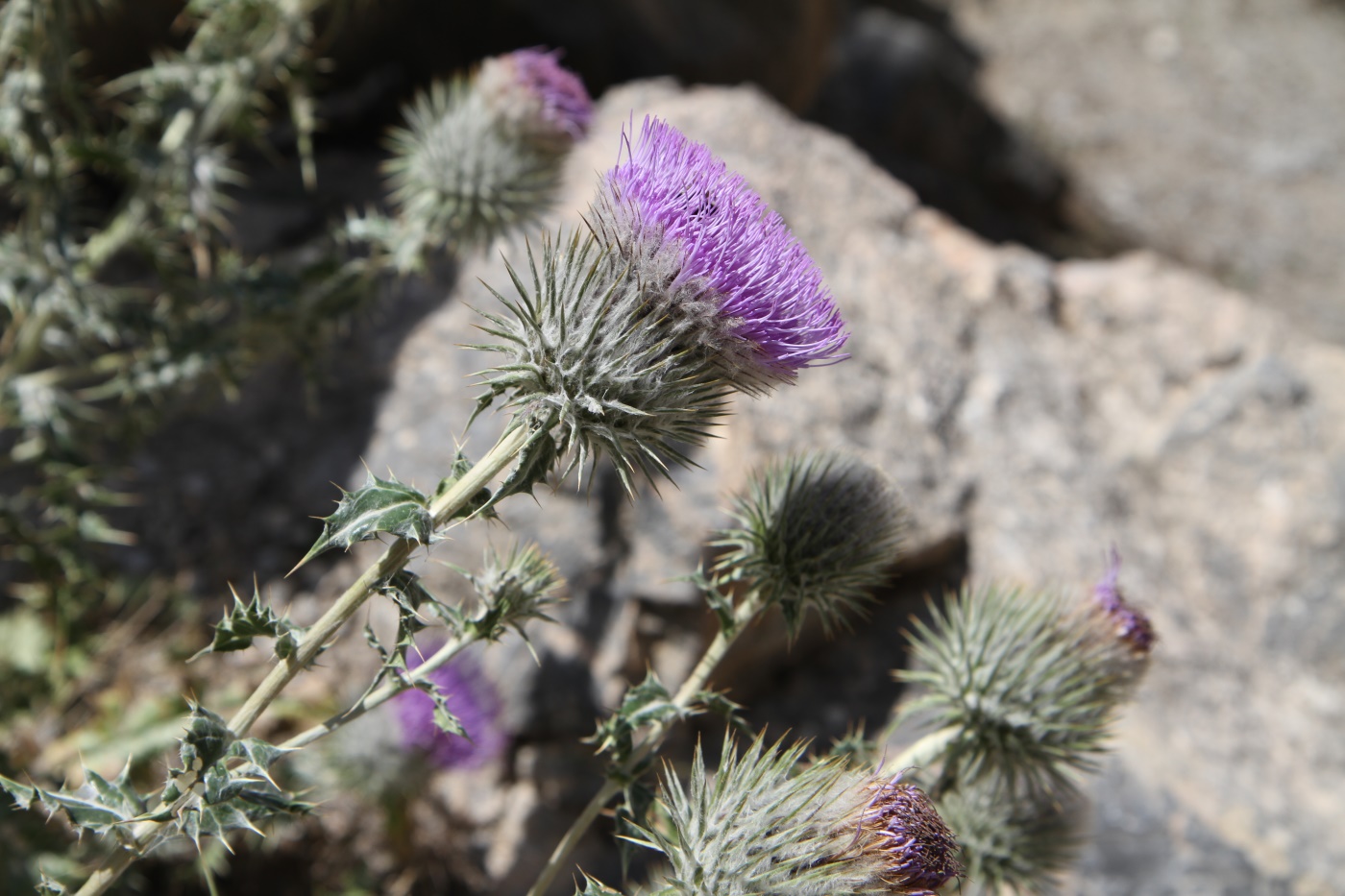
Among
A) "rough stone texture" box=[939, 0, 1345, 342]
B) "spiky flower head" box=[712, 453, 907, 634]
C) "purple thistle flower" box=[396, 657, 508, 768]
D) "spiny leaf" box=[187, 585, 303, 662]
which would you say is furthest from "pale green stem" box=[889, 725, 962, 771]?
"rough stone texture" box=[939, 0, 1345, 342]

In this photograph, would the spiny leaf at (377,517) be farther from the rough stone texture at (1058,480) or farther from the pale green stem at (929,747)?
the rough stone texture at (1058,480)

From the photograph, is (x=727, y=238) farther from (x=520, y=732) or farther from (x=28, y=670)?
(x=28, y=670)

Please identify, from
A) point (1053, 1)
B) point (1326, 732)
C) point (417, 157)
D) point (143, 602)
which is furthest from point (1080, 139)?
point (143, 602)

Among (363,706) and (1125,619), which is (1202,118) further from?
(363,706)

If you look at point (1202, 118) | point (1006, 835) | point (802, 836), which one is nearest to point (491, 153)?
point (802, 836)

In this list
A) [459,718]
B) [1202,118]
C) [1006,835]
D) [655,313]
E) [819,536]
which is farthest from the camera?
[1202,118]

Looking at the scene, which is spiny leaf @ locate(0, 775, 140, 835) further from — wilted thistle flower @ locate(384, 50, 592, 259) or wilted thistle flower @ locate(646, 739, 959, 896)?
wilted thistle flower @ locate(384, 50, 592, 259)

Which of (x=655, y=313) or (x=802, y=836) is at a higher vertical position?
(x=655, y=313)
